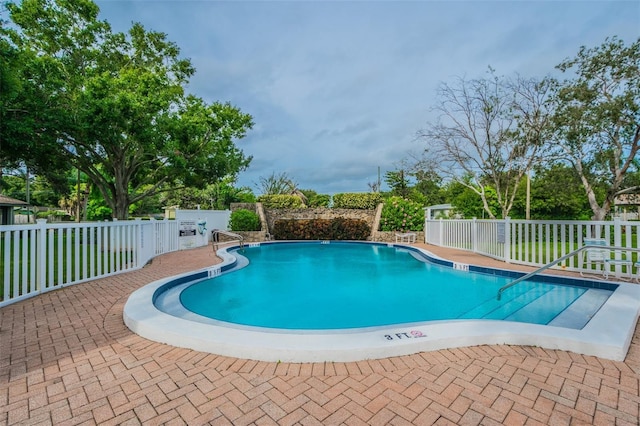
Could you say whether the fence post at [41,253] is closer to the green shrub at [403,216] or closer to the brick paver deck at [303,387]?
the brick paver deck at [303,387]

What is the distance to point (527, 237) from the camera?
734 centimetres

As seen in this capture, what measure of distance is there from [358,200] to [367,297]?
12756 mm

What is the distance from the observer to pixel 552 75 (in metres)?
10.3

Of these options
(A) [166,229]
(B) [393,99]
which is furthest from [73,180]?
(B) [393,99]

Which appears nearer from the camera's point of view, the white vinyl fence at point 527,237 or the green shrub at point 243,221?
the white vinyl fence at point 527,237

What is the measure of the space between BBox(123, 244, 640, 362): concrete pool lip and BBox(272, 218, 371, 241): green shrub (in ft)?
42.2

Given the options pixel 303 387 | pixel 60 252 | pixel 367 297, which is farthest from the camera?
pixel 367 297

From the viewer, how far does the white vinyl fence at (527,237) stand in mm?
6051

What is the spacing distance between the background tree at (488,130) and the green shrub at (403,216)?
9.15 ft

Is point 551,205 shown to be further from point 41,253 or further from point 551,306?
point 41,253

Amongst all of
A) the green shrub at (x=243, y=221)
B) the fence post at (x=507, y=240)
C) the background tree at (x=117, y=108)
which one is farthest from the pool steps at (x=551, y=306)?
the green shrub at (x=243, y=221)

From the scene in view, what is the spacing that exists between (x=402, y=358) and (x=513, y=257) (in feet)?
22.6

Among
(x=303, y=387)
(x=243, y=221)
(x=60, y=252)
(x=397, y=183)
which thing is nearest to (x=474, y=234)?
(x=303, y=387)

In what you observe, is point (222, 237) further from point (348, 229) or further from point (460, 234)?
point (460, 234)
